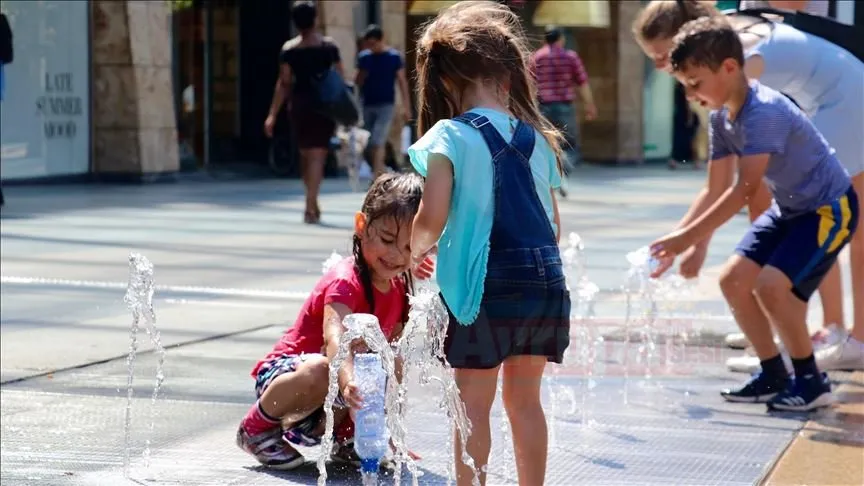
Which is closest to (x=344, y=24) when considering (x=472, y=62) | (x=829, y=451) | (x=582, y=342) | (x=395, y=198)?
(x=582, y=342)

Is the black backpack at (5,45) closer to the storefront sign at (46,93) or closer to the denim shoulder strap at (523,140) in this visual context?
the storefront sign at (46,93)

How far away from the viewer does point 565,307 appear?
3834mm

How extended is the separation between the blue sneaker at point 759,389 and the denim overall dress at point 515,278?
2.24 metres

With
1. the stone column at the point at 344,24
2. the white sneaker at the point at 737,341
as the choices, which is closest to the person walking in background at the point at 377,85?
Answer: the stone column at the point at 344,24

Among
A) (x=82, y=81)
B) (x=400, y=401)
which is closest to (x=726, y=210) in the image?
(x=400, y=401)

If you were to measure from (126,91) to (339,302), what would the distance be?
1470 cm

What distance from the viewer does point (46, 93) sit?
A: 59.0 feet

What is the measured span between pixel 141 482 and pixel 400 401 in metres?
0.81

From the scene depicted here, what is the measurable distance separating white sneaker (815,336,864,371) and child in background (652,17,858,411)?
0.76 meters

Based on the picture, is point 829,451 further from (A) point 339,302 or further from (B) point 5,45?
(B) point 5,45

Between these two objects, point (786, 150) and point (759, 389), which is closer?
point (786, 150)

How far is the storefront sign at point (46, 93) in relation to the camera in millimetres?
17344

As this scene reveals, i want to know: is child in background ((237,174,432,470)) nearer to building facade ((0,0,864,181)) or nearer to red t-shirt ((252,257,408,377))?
red t-shirt ((252,257,408,377))

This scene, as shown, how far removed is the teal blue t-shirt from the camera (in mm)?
A: 3719
